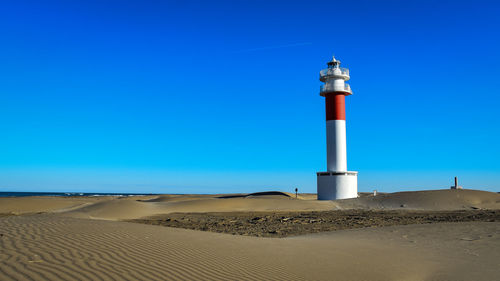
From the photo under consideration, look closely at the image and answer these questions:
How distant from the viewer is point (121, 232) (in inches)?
354

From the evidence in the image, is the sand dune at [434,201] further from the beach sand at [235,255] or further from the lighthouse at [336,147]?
the beach sand at [235,255]

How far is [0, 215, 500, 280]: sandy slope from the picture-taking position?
5.80 meters

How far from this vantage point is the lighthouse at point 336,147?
30.0m

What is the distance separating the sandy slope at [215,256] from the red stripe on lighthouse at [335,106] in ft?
66.2

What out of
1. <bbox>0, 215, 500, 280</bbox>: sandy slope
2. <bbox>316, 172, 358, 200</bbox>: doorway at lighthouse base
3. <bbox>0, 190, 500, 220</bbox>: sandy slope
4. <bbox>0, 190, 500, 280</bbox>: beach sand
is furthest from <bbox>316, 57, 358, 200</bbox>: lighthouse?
<bbox>0, 215, 500, 280</bbox>: sandy slope

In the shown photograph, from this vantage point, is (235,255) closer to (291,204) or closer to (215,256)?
(215,256)

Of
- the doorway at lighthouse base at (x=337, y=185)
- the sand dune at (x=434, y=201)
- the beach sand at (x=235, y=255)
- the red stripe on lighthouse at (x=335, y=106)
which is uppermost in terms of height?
the red stripe on lighthouse at (x=335, y=106)

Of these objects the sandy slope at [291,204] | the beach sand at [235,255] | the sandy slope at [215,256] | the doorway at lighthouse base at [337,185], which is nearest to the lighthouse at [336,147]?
the doorway at lighthouse base at [337,185]

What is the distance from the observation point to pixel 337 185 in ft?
98.2

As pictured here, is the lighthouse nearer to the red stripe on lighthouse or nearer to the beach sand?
the red stripe on lighthouse

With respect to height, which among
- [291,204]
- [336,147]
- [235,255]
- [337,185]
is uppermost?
[336,147]

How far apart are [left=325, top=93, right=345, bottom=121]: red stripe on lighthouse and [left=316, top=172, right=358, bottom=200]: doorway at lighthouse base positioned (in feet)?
15.0

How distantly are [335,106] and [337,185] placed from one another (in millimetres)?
6350

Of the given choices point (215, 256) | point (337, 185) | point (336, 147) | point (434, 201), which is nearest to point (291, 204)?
point (337, 185)
